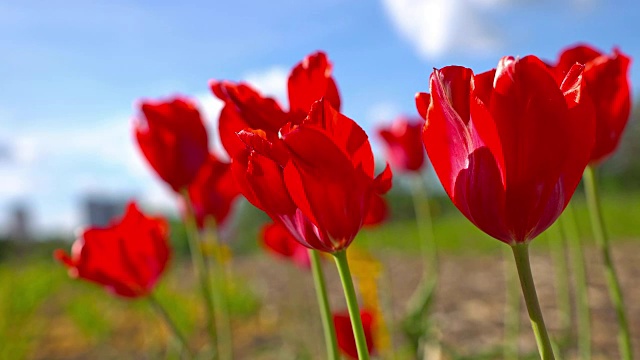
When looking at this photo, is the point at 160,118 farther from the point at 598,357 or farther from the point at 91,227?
the point at 598,357

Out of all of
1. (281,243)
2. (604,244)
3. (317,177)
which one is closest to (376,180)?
(317,177)

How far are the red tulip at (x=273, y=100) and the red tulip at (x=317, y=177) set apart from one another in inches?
2.6

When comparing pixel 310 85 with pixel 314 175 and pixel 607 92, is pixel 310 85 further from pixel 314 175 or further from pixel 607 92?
pixel 607 92

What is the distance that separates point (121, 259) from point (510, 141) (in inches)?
32.5

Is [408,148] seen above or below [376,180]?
above

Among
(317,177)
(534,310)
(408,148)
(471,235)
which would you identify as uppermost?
(471,235)

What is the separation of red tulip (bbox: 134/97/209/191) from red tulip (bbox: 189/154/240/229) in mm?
122

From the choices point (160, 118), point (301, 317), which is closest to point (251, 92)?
point (160, 118)

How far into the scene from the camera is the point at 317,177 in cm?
56

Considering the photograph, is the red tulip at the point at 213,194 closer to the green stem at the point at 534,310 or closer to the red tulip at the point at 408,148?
the red tulip at the point at 408,148

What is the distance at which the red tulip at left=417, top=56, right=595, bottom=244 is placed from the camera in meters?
0.51

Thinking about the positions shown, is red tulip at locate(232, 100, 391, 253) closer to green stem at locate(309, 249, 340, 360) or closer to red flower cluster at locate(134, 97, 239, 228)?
green stem at locate(309, 249, 340, 360)

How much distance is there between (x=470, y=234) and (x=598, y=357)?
7088 mm

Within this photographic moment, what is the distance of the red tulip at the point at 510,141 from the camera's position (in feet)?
1.66
